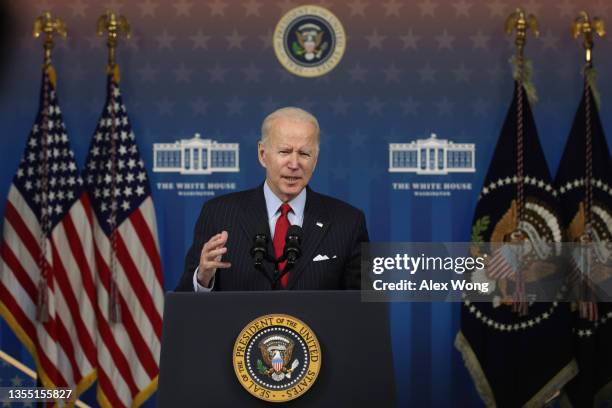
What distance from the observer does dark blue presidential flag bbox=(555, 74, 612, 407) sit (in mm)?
5453

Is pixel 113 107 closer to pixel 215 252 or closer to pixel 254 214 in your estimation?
pixel 254 214

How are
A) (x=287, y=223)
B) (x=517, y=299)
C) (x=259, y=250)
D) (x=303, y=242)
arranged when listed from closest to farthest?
(x=259, y=250)
(x=303, y=242)
(x=287, y=223)
(x=517, y=299)

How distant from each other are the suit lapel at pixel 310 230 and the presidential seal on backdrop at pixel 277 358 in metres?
0.64

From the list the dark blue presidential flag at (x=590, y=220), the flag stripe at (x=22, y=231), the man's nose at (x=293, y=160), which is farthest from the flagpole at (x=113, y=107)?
the dark blue presidential flag at (x=590, y=220)

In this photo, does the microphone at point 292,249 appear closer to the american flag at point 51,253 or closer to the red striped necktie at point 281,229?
the red striped necktie at point 281,229

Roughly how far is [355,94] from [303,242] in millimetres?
2575

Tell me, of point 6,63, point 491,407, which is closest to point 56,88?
point 6,63

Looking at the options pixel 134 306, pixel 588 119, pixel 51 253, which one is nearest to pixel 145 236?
pixel 134 306

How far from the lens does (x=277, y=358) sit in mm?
2488

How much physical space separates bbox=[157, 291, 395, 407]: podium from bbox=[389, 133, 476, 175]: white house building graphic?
124 inches

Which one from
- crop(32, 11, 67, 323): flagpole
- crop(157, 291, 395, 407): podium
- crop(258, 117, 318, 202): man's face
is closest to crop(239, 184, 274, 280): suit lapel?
crop(258, 117, 318, 202): man's face

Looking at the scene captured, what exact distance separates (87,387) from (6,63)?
2.12 meters

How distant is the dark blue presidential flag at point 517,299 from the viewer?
5.50 m

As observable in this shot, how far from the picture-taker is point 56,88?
5.75m
